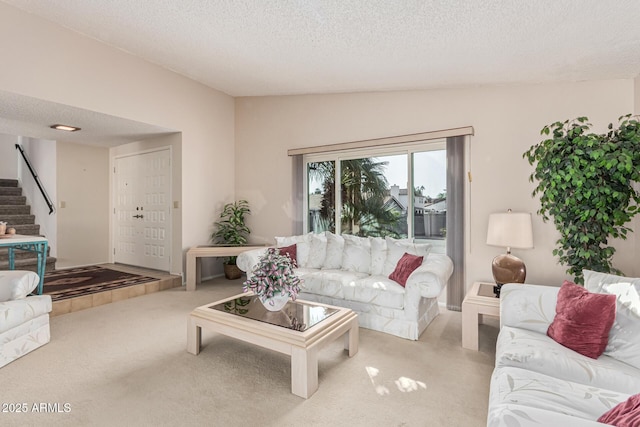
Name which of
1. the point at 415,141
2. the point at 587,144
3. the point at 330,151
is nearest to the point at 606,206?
the point at 587,144

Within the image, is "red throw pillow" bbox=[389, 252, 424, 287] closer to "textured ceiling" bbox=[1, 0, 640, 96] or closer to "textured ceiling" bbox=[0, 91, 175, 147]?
"textured ceiling" bbox=[1, 0, 640, 96]

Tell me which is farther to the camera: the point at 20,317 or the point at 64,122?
the point at 64,122

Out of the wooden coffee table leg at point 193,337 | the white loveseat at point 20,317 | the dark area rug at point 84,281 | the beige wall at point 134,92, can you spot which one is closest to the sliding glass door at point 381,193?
the beige wall at point 134,92

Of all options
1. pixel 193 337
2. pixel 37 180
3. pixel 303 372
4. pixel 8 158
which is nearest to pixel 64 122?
pixel 37 180

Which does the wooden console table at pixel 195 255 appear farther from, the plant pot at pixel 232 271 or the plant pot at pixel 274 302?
the plant pot at pixel 274 302

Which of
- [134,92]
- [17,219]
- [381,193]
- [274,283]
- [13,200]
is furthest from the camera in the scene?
[13,200]

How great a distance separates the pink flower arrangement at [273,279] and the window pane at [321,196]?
93.9 inches

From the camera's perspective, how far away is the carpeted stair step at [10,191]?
6174 millimetres

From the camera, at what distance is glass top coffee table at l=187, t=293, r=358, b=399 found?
202 centimetres

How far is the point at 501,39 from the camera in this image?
2.45m

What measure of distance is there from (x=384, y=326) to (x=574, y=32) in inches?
109

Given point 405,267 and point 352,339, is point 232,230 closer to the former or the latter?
point 405,267

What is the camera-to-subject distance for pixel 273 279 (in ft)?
Result: 7.95

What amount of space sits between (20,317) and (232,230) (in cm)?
299
